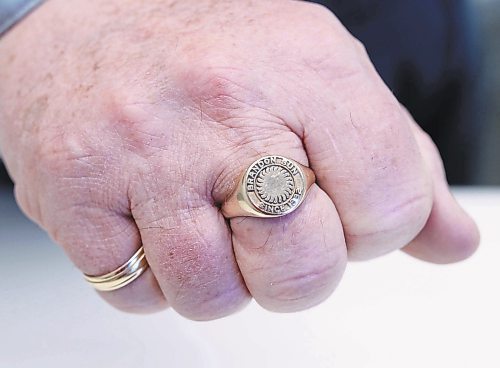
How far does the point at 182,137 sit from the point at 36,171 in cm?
12

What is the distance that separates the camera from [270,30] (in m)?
0.46

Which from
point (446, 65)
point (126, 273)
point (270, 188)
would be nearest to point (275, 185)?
point (270, 188)

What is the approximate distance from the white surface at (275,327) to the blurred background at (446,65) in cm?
20

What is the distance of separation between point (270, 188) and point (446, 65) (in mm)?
638

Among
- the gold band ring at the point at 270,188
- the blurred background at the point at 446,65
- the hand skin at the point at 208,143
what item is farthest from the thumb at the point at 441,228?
the blurred background at the point at 446,65

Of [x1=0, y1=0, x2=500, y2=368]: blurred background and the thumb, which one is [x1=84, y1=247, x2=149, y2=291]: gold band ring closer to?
[x1=0, y1=0, x2=500, y2=368]: blurred background

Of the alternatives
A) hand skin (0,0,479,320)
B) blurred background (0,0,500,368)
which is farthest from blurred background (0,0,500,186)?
hand skin (0,0,479,320)

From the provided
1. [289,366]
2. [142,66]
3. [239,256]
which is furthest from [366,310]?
[142,66]

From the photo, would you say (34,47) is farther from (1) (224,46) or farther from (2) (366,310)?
(2) (366,310)

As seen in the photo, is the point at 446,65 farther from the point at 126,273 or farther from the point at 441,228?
the point at 126,273

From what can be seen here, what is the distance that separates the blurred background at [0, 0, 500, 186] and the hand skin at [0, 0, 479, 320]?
317 mm

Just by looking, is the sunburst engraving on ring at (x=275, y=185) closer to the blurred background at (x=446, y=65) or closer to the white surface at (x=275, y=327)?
the white surface at (x=275, y=327)

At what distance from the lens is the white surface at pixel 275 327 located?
56cm

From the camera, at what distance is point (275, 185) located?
42 centimetres
